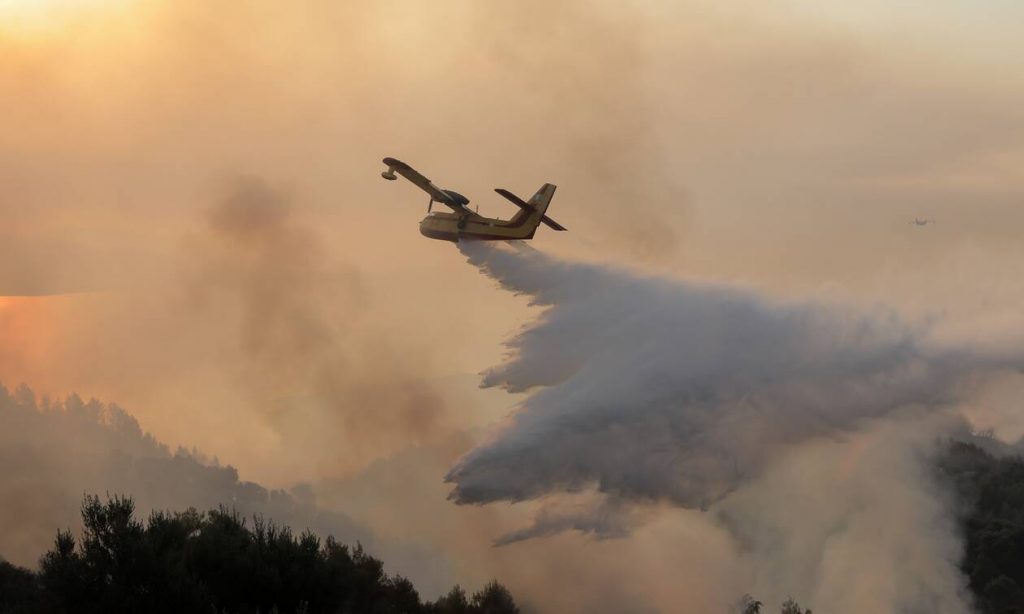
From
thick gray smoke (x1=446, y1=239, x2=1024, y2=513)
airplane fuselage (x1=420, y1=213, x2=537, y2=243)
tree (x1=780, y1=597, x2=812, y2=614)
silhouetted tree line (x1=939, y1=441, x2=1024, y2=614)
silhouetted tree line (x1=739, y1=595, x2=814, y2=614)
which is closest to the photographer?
thick gray smoke (x1=446, y1=239, x2=1024, y2=513)

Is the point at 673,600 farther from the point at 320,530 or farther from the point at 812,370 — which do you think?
the point at 320,530

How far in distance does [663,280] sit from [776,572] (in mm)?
29871

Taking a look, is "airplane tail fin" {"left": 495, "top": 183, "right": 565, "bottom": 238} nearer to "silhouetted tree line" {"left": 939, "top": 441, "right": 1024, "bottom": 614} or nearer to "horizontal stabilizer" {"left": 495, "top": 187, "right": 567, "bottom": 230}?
"horizontal stabilizer" {"left": 495, "top": 187, "right": 567, "bottom": 230}

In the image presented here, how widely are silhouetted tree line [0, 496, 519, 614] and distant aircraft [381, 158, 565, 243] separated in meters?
19.6

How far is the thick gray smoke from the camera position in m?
52.1

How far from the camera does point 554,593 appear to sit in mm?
66250

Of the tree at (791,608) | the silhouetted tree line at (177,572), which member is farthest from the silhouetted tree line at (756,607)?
the silhouetted tree line at (177,572)

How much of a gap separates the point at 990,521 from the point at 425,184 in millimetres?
69955

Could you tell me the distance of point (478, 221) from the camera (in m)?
60.9

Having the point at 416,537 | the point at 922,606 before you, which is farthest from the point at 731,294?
the point at 416,537

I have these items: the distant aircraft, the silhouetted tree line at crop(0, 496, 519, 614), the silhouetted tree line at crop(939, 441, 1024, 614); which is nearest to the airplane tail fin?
the distant aircraft

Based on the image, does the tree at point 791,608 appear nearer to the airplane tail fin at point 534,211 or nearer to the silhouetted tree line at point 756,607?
the silhouetted tree line at point 756,607

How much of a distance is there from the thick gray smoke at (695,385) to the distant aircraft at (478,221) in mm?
4872

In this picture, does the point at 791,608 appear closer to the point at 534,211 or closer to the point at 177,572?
the point at 534,211
